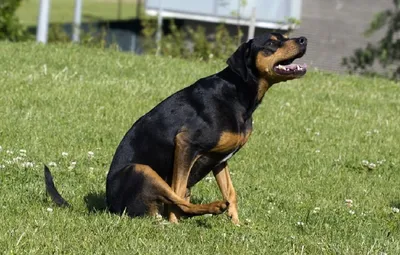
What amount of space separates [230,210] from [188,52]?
1074 centimetres

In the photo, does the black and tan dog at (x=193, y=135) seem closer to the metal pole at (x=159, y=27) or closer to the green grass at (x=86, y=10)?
the metal pole at (x=159, y=27)

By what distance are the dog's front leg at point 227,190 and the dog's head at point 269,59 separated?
0.70 metres

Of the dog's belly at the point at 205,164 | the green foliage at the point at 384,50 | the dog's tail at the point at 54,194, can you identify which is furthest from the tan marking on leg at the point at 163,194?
the green foliage at the point at 384,50

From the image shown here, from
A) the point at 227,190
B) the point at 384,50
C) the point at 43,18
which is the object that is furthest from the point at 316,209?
the point at 384,50

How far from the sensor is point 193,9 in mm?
22438

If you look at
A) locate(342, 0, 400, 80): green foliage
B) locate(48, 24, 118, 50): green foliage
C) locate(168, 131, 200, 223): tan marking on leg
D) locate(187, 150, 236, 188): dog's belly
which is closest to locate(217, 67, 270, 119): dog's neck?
locate(187, 150, 236, 188): dog's belly

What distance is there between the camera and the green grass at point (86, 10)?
37156mm

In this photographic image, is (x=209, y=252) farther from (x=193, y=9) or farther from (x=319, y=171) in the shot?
(x=193, y=9)

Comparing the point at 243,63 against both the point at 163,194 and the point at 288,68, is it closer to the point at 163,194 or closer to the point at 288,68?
the point at 288,68

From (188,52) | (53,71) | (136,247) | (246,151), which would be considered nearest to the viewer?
(136,247)

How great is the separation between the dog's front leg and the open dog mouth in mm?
788

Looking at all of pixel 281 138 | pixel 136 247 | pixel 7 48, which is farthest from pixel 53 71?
pixel 136 247

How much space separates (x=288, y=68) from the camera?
649 centimetres

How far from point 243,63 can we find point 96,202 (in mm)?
1568
